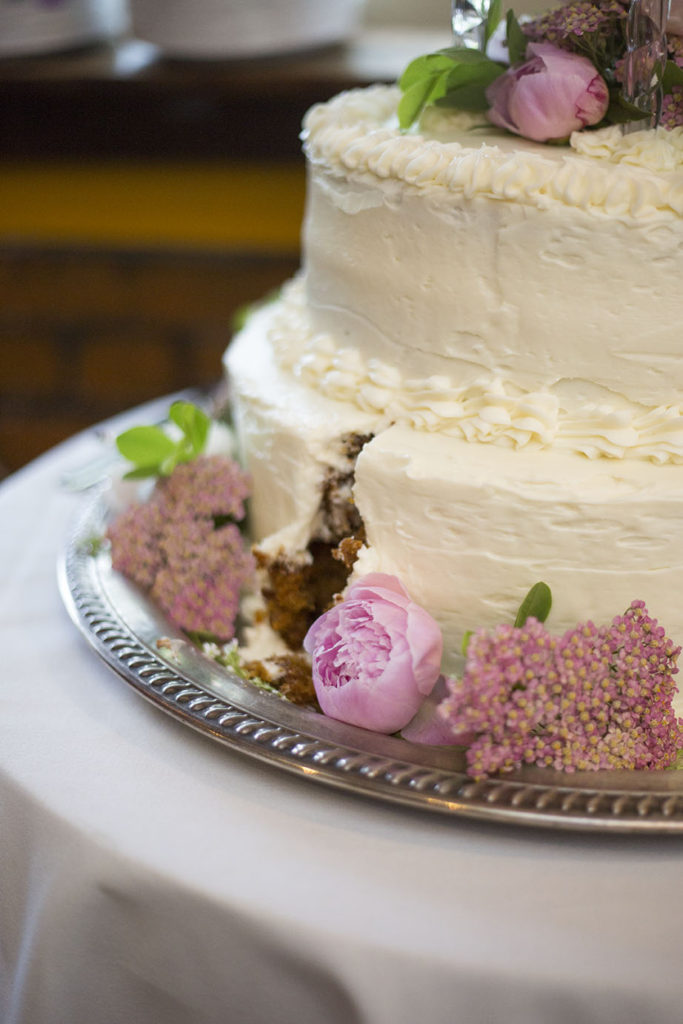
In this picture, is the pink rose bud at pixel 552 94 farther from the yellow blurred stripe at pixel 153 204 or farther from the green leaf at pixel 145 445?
the yellow blurred stripe at pixel 153 204

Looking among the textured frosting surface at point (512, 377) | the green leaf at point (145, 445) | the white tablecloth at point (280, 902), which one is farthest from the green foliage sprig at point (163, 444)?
the white tablecloth at point (280, 902)

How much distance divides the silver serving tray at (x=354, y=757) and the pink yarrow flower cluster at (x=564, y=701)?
3cm

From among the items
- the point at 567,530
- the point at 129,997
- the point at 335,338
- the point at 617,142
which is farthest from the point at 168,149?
the point at 129,997

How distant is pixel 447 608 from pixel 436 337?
0.34 m

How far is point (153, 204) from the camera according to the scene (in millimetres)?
3166

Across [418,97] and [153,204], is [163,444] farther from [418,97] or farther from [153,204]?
[153,204]

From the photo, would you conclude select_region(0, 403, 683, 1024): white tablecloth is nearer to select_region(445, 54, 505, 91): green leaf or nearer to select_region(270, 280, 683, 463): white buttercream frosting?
select_region(270, 280, 683, 463): white buttercream frosting

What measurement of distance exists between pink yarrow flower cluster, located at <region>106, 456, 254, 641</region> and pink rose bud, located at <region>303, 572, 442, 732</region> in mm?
272

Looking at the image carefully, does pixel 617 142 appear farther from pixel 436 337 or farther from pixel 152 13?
pixel 152 13

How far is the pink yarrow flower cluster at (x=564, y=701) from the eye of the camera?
1023 mm

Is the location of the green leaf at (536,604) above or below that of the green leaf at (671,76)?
below

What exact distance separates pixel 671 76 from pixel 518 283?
0.31m

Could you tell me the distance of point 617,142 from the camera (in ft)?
4.06

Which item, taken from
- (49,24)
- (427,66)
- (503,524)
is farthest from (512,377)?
(49,24)
